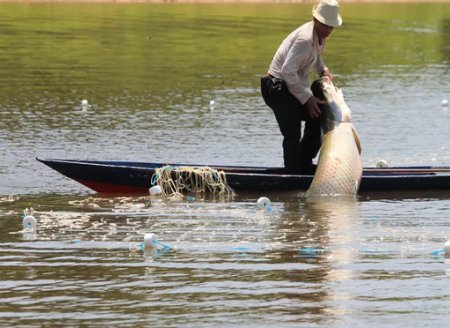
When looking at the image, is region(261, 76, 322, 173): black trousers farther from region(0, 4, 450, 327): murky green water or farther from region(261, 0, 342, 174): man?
region(0, 4, 450, 327): murky green water

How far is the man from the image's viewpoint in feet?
53.0

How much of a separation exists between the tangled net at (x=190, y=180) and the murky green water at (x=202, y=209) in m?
0.27

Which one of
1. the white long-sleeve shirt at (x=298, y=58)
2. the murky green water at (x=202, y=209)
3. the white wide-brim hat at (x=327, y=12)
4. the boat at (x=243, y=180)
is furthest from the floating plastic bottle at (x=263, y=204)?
the white wide-brim hat at (x=327, y=12)

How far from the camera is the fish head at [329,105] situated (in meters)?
16.8

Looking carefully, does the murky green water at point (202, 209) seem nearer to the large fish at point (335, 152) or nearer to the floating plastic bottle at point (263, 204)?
the floating plastic bottle at point (263, 204)

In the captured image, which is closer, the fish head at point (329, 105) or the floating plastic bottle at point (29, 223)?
the floating plastic bottle at point (29, 223)

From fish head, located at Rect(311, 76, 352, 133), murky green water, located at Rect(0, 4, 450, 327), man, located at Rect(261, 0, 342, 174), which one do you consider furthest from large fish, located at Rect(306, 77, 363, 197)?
murky green water, located at Rect(0, 4, 450, 327)

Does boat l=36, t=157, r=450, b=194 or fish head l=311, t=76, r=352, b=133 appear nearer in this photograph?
boat l=36, t=157, r=450, b=194

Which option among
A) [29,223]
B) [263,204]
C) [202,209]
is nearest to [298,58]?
[263,204]

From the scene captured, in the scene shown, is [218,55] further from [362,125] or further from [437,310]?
[437,310]

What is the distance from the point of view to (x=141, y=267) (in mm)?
12266

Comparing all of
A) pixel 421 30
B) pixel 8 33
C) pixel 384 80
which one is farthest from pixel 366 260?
pixel 421 30

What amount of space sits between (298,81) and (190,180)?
5.31ft

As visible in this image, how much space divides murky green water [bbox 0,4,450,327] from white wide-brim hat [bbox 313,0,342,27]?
1.94m
